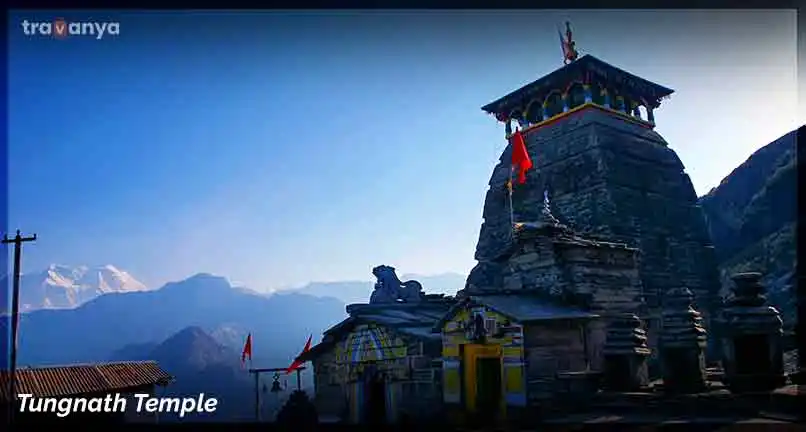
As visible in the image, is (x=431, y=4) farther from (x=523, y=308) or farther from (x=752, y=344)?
(x=752, y=344)

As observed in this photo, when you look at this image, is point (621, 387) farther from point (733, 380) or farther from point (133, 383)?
point (133, 383)

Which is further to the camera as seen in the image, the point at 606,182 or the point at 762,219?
the point at 762,219

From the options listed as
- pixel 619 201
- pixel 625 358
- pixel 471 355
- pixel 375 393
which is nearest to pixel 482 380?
pixel 471 355

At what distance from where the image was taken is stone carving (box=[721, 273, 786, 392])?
25.8ft

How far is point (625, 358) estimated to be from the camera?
27.9 feet

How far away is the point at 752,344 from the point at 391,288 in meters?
8.24

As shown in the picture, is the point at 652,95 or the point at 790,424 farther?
the point at 652,95

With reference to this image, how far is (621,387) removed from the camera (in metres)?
8.45

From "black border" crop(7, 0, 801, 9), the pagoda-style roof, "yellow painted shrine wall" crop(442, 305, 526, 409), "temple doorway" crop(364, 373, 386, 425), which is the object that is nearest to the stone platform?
"yellow painted shrine wall" crop(442, 305, 526, 409)

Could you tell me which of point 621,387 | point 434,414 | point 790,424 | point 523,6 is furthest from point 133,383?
point 790,424

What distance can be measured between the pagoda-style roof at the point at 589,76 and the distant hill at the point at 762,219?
436 centimetres

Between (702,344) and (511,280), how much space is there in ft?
11.6

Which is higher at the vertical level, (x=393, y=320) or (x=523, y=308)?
(x=523, y=308)

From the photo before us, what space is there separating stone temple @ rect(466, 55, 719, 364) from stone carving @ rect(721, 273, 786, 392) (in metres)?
5.46
